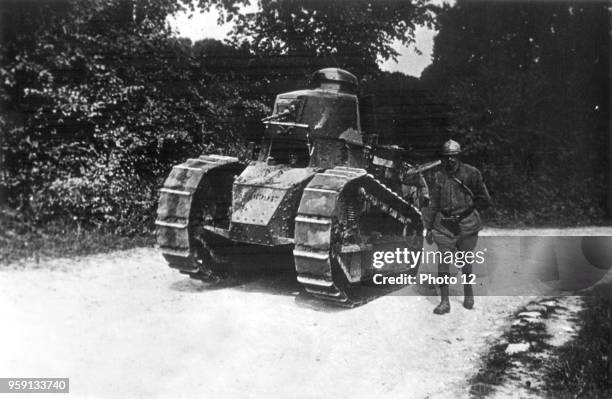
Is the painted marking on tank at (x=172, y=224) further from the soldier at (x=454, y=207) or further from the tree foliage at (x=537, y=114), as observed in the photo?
the tree foliage at (x=537, y=114)

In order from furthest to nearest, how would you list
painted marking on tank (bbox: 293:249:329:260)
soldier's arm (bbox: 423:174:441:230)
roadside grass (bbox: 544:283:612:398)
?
soldier's arm (bbox: 423:174:441:230) < painted marking on tank (bbox: 293:249:329:260) < roadside grass (bbox: 544:283:612:398)

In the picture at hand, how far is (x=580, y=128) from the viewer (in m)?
13.2

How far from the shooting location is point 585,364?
181 inches

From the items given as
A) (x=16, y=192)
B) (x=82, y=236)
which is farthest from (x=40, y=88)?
(x=82, y=236)

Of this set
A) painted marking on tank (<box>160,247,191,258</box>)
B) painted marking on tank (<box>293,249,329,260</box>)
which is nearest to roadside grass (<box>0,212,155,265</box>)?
painted marking on tank (<box>160,247,191,258</box>)

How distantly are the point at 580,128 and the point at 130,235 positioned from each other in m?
10.4

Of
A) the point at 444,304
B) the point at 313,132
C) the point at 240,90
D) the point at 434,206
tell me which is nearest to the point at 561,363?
the point at 444,304

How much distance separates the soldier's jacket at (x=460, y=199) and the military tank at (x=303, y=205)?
0.70m

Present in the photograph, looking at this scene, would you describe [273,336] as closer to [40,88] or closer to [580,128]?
[40,88]

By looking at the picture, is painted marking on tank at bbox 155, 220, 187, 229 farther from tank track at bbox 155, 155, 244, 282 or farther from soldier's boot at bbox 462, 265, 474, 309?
soldier's boot at bbox 462, 265, 474, 309

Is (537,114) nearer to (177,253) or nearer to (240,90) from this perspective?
(240,90)

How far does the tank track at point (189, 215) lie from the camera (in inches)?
267

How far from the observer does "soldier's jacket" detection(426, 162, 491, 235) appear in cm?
638

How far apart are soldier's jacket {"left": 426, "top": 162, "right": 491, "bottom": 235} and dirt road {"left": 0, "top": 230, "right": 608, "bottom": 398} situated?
101cm
